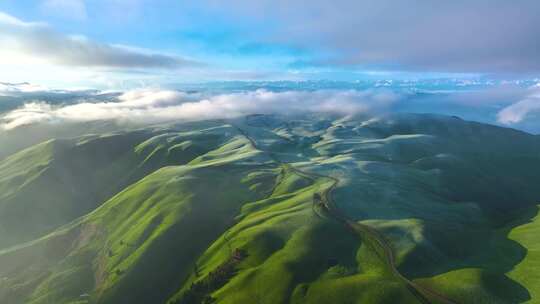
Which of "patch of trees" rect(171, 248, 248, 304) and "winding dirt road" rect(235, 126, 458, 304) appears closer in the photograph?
"winding dirt road" rect(235, 126, 458, 304)

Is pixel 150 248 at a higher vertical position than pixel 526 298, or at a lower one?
lower

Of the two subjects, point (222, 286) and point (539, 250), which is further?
point (539, 250)

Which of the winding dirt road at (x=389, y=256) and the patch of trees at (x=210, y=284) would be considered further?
the patch of trees at (x=210, y=284)

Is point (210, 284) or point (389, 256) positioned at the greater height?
point (389, 256)

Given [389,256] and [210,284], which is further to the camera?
[210,284]

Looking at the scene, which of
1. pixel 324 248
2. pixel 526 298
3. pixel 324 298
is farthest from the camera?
pixel 324 248

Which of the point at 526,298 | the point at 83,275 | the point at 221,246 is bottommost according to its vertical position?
the point at 83,275

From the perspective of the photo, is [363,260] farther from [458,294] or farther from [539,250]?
[539,250]

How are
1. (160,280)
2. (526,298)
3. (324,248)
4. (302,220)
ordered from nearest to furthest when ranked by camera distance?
A: (526,298) → (324,248) → (160,280) → (302,220)

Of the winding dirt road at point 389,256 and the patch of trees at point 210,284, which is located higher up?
the winding dirt road at point 389,256

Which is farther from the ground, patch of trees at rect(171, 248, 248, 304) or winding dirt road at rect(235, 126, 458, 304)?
winding dirt road at rect(235, 126, 458, 304)

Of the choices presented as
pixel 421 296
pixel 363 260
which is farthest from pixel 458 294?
pixel 363 260
